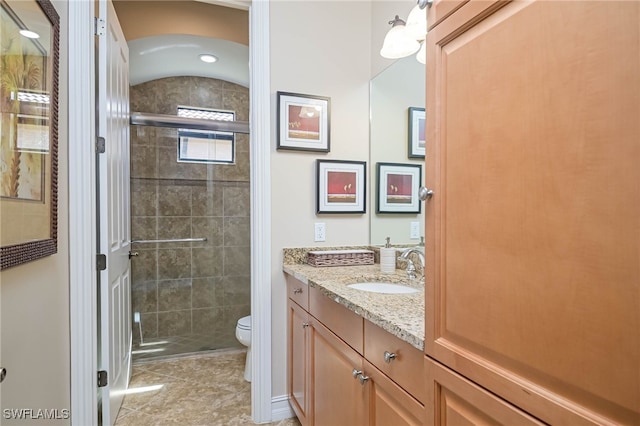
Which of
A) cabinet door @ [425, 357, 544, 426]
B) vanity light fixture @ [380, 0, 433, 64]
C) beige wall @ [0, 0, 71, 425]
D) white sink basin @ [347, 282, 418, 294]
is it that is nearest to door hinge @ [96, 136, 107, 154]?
beige wall @ [0, 0, 71, 425]

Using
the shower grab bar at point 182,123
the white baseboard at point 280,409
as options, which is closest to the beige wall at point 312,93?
the white baseboard at point 280,409

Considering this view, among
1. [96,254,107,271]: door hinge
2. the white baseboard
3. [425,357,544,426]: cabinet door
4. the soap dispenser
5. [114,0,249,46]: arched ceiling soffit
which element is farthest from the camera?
[114,0,249,46]: arched ceiling soffit

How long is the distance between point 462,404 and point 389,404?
13.8 inches

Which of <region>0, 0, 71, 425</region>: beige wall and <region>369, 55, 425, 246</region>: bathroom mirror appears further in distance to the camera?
<region>369, 55, 425, 246</region>: bathroom mirror

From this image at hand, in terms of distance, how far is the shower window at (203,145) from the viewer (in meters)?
3.23

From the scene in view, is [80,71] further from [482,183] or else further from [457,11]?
[482,183]

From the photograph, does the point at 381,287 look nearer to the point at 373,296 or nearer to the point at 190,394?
the point at 373,296

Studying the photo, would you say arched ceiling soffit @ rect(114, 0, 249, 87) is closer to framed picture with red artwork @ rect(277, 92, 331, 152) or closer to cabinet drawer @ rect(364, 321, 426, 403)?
framed picture with red artwork @ rect(277, 92, 331, 152)

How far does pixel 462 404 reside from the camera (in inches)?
26.9

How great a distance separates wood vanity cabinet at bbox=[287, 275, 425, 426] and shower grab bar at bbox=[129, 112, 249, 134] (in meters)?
1.75

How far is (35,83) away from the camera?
1.20 metres

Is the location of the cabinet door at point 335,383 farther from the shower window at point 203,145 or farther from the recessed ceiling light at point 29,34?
the shower window at point 203,145

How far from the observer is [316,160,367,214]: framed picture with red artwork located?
6.64ft

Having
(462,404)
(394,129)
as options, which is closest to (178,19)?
(394,129)
